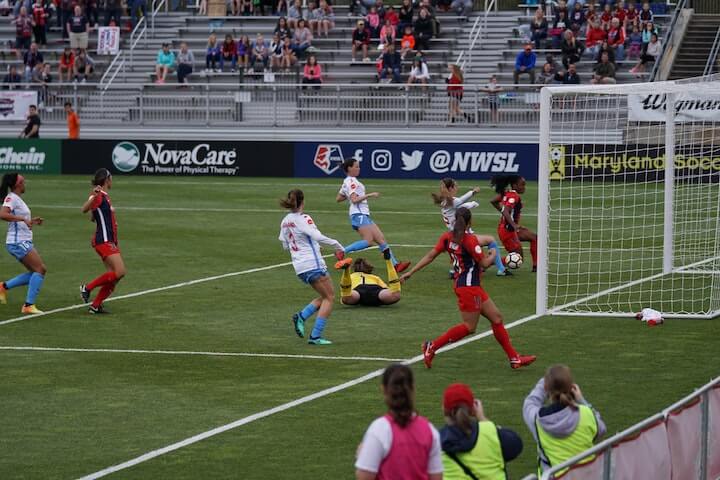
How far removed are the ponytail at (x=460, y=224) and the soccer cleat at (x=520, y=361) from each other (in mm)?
1503

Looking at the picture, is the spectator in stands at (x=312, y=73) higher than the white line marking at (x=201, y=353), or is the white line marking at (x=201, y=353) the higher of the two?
the spectator in stands at (x=312, y=73)

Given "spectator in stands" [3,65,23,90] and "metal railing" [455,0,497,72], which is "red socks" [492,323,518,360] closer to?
"metal railing" [455,0,497,72]

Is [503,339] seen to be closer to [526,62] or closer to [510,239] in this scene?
[510,239]

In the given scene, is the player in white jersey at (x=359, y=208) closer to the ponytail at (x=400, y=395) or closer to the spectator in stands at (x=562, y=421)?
the spectator in stands at (x=562, y=421)

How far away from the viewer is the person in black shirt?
148ft

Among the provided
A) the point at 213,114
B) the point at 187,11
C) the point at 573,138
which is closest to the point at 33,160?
the point at 213,114

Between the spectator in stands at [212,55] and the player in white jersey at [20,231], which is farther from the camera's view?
the spectator in stands at [212,55]

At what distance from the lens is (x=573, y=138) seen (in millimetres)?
37375

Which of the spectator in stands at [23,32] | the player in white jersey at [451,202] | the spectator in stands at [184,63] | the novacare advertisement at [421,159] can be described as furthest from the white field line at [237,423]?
the spectator in stands at [23,32]

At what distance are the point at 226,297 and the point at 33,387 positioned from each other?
645 cm

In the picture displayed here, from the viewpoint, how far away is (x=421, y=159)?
42000 millimetres

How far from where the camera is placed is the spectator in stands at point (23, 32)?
172 ft

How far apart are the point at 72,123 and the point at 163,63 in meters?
4.68

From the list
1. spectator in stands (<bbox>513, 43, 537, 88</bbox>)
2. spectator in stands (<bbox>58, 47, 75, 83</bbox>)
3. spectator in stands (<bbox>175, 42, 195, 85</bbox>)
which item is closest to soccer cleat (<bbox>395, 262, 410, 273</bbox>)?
spectator in stands (<bbox>513, 43, 537, 88</bbox>)
